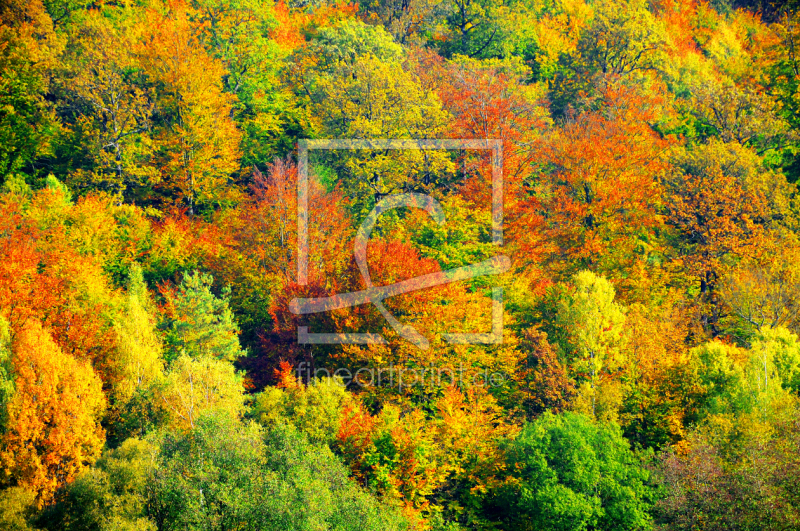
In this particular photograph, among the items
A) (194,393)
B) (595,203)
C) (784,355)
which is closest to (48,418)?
(194,393)

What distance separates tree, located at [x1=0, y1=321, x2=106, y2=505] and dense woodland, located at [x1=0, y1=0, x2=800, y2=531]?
124 mm

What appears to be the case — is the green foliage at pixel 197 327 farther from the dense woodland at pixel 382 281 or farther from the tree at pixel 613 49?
the tree at pixel 613 49

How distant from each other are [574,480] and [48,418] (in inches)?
902

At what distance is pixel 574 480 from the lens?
117ft

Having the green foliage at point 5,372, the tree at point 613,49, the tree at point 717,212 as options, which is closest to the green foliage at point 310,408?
the green foliage at point 5,372

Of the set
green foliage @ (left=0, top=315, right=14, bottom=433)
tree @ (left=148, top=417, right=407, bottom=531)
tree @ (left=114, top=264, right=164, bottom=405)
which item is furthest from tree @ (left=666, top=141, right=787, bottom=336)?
green foliage @ (left=0, top=315, right=14, bottom=433)

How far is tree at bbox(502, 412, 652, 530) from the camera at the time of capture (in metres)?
35.2

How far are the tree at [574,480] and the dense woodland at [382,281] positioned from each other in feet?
0.45

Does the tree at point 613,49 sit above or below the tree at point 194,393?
above

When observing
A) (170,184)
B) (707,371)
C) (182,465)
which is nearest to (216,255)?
(170,184)

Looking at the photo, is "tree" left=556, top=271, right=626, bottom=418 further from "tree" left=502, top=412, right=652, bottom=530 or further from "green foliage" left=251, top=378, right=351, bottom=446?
"green foliage" left=251, top=378, right=351, bottom=446

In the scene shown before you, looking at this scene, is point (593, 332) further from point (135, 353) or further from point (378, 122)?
point (135, 353)

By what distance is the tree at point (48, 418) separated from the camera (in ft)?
112

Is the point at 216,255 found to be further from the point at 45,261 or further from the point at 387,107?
the point at 387,107
